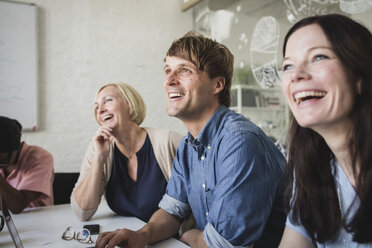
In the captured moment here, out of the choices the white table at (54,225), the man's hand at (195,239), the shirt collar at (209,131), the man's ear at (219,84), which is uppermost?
the man's ear at (219,84)

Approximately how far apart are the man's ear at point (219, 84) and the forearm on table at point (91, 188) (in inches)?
27.7

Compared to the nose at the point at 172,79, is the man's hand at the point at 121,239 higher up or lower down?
lower down

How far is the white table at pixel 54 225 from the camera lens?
3.77ft

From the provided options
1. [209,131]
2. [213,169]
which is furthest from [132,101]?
[213,169]

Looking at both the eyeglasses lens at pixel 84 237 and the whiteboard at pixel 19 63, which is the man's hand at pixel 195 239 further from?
the whiteboard at pixel 19 63

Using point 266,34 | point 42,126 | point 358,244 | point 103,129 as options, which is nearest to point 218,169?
point 358,244

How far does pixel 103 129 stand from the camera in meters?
1.77

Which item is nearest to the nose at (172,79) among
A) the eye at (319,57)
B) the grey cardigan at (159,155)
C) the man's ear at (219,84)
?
the man's ear at (219,84)

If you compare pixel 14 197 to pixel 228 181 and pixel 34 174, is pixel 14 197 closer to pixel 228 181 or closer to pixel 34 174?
pixel 34 174

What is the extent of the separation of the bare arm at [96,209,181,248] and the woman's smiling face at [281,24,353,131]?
26.8 inches

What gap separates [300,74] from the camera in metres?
0.79

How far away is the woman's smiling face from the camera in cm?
74

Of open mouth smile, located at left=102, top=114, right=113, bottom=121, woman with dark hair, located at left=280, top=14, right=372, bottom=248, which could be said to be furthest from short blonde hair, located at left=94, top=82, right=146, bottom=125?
woman with dark hair, located at left=280, top=14, right=372, bottom=248

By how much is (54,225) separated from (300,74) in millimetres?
1198
